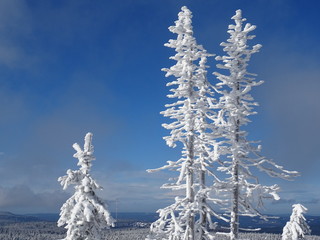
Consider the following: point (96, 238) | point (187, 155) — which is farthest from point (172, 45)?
point (96, 238)

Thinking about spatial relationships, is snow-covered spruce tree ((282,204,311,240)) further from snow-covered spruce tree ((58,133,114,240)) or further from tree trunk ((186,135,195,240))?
snow-covered spruce tree ((58,133,114,240))

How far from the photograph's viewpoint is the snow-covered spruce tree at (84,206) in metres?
18.8

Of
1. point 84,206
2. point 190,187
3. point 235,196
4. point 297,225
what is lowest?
point 297,225

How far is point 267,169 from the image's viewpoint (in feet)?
59.8

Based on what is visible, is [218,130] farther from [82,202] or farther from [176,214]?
[82,202]

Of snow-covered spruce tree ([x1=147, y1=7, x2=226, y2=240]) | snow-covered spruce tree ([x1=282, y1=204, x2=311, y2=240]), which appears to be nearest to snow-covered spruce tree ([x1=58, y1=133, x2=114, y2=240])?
snow-covered spruce tree ([x1=147, y1=7, x2=226, y2=240])

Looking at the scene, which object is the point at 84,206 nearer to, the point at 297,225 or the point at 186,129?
the point at 186,129

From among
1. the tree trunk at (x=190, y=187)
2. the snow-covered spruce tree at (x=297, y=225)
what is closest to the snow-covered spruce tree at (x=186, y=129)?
the tree trunk at (x=190, y=187)

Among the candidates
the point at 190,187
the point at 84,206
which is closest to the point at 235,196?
the point at 190,187

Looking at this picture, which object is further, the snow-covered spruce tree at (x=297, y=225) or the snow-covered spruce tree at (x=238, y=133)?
the snow-covered spruce tree at (x=297, y=225)

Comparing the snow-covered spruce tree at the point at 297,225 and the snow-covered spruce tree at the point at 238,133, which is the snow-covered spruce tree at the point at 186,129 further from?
the snow-covered spruce tree at the point at 297,225

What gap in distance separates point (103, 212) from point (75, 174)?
2617mm

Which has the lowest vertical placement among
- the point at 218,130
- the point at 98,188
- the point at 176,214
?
the point at 176,214

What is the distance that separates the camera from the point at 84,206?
1891 centimetres
